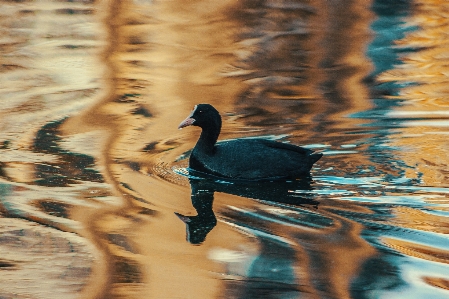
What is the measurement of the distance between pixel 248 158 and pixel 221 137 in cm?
119

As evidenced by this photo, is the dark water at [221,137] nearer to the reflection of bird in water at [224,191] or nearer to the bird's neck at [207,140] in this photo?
the reflection of bird in water at [224,191]

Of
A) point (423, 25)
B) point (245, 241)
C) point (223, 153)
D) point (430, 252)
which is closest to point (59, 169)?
point (223, 153)

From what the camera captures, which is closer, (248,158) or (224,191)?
(224,191)

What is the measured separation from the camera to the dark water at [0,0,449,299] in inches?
201

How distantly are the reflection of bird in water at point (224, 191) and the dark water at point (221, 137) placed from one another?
0.02 meters

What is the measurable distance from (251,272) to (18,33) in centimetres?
963

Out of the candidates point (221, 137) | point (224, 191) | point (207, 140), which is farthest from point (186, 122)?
point (221, 137)

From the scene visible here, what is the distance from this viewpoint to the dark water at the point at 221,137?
5.11 meters

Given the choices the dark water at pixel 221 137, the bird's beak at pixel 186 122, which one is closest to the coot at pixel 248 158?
the bird's beak at pixel 186 122

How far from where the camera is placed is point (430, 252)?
531cm

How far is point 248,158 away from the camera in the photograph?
23.2ft

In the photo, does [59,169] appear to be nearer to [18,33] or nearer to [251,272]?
[251,272]

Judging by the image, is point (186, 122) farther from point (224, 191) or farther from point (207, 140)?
point (224, 191)

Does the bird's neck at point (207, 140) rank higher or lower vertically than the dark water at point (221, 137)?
higher
